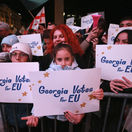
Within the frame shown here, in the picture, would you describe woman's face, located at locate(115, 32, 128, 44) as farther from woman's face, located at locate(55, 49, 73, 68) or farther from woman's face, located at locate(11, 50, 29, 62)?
woman's face, located at locate(11, 50, 29, 62)

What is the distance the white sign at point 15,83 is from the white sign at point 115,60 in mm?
713

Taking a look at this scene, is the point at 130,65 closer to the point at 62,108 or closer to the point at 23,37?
the point at 62,108

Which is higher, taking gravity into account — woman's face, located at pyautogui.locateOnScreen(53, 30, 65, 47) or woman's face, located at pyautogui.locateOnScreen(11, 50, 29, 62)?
woman's face, located at pyautogui.locateOnScreen(53, 30, 65, 47)

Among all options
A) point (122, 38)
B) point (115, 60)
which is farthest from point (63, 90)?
Answer: point (122, 38)

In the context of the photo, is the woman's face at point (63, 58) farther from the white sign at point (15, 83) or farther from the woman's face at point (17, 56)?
the woman's face at point (17, 56)

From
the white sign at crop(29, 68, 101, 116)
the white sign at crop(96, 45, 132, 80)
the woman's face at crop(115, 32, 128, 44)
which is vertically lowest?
the white sign at crop(29, 68, 101, 116)

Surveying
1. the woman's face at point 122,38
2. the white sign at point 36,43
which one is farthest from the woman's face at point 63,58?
the white sign at point 36,43

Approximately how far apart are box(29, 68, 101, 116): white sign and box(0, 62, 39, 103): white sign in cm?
22

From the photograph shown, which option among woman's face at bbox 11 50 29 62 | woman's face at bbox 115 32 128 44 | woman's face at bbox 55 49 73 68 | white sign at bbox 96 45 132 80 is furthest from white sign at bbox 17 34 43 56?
white sign at bbox 96 45 132 80

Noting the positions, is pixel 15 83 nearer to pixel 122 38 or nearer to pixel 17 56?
pixel 17 56

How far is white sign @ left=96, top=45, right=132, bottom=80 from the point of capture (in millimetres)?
1453

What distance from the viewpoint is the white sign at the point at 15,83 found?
4.46ft

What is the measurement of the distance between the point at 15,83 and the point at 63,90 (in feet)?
1.55

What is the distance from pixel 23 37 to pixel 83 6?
1538cm
